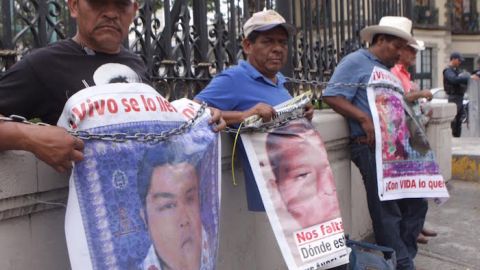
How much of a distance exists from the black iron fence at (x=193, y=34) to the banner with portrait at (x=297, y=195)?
77cm

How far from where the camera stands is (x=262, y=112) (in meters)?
3.03

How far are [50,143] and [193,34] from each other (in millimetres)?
2043

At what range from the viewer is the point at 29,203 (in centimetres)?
216

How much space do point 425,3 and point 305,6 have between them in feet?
95.1

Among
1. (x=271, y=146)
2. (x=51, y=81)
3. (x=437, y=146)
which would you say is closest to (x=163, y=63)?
(x=271, y=146)

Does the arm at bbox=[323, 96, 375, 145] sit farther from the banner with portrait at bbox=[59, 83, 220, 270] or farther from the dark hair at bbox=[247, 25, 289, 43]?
the banner with portrait at bbox=[59, 83, 220, 270]

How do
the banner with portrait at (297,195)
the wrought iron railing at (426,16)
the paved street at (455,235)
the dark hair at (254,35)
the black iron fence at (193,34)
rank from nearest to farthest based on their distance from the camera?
the black iron fence at (193,34), the banner with portrait at (297,195), the dark hair at (254,35), the paved street at (455,235), the wrought iron railing at (426,16)

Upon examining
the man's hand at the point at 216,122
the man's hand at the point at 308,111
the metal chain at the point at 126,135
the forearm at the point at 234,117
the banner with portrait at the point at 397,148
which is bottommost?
the banner with portrait at the point at 397,148

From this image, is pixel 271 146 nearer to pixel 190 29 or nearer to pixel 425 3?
pixel 190 29

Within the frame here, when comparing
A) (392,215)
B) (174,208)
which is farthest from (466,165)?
(174,208)

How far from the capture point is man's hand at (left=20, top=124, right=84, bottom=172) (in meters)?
1.86

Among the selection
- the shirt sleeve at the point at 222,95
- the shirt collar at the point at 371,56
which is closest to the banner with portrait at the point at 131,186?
the shirt sleeve at the point at 222,95

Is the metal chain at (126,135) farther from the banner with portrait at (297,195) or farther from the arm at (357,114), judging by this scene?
the arm at (357,114)

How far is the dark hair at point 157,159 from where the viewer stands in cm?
206
